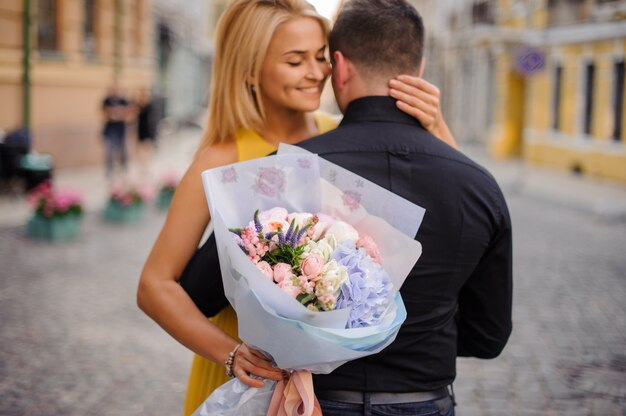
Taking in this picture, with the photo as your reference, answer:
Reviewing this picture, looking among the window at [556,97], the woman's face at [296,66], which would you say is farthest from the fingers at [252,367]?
the window at [556,97]

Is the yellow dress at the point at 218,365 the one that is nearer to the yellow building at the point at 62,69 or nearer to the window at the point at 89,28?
the yellow building at the point at 62,69

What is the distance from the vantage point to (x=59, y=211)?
9.62 meters

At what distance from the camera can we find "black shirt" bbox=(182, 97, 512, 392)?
1.92 m

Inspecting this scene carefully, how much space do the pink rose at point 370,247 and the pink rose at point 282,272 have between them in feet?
0.68

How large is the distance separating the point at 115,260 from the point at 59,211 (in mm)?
1509

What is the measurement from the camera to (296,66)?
7.73ft

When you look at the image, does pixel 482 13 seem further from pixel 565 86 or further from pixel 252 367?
pixel 252 367

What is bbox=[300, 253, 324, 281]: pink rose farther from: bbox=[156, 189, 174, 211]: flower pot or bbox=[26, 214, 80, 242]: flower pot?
bbox=[156, 189, 174, 211]: flower pot

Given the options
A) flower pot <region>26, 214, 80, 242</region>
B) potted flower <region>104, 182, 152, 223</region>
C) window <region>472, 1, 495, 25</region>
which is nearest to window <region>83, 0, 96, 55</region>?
potted flower <region>104, 182, 152, 223</region>

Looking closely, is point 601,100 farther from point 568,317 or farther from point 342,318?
point 342,318

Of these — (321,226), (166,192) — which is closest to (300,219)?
(321,226)

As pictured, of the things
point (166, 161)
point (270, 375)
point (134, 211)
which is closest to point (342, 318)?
point (270, 375)

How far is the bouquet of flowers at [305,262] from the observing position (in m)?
1.63

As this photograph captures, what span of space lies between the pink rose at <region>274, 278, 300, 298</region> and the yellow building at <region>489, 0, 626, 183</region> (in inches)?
601
